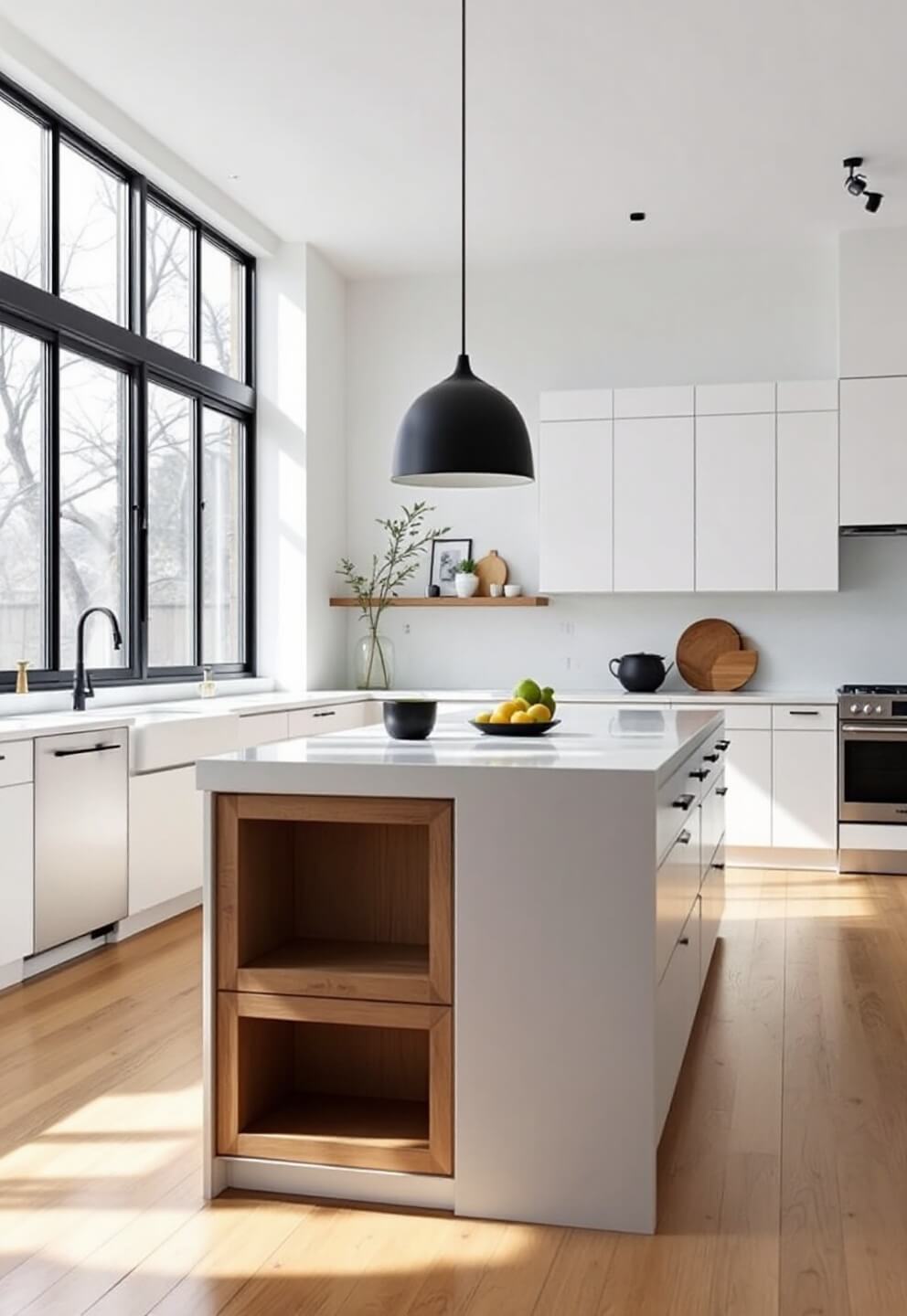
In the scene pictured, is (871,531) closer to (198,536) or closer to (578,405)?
(578,405)

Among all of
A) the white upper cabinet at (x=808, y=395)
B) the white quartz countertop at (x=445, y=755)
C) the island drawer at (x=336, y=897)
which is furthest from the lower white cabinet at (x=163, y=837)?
the white upper cabinet at (x=808, y=395)

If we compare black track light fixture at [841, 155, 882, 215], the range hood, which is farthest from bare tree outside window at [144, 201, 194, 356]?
the range hood

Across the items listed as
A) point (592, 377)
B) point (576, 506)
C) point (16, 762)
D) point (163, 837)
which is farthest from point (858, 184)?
point (16, 762)

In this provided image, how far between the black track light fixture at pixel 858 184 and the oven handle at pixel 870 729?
91.9 inches

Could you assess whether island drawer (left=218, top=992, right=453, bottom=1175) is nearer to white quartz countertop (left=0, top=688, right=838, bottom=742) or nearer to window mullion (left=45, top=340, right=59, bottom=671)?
white quartz countertop (left=0, top=688, right=838, bottom=742)

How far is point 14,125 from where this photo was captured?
474 centimetres

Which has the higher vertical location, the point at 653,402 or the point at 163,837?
the point at 653,402

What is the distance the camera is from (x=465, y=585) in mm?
6969

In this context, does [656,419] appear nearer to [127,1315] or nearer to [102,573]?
[102,573]

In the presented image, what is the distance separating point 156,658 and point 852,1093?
12.4ft

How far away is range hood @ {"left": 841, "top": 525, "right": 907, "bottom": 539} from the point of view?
624 cm

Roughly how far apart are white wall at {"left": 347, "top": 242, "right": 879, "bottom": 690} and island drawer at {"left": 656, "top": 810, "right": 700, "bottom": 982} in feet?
11.3

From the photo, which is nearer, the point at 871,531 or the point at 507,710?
the point at 507,710

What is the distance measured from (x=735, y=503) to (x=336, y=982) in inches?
174
